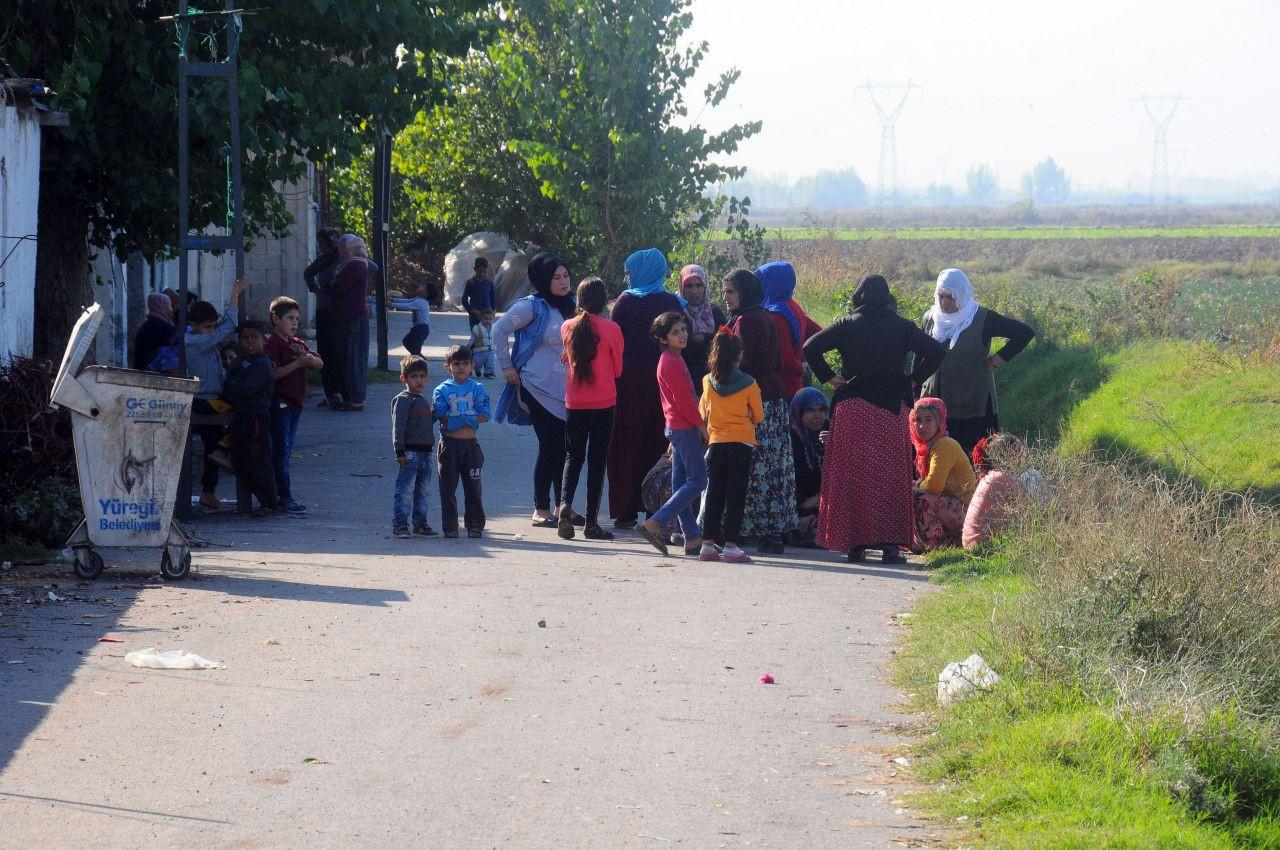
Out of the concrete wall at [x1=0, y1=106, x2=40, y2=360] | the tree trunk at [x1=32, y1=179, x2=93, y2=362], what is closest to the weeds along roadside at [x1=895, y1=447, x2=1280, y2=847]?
the concrete wall at [x1=0, y1=106, x2=40, y2=360]

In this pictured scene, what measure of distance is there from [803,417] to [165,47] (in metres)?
5.94

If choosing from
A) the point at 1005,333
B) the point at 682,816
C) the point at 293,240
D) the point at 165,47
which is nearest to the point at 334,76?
the point at 165,47

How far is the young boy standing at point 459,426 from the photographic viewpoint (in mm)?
10750

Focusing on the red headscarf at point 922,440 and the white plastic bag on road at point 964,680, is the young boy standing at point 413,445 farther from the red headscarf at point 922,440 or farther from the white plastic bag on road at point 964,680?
the white plastic bag on road at point 964,680

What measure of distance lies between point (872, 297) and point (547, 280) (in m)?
2.38

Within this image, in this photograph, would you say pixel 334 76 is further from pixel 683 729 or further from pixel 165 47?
pixel 683 729

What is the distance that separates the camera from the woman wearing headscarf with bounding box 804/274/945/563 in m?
10.4

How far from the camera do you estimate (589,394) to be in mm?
11000

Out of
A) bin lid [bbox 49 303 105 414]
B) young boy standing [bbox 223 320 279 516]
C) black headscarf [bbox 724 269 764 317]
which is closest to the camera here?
bin lid [bbox 49 303 105 414]

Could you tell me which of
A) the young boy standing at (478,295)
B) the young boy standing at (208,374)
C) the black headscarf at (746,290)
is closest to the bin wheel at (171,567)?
the young boy standing at (208,374)

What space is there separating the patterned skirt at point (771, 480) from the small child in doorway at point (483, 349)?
11.3 metres

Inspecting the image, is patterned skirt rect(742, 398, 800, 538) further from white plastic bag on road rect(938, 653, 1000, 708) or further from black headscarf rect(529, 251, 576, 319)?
white plastic bag on road rect(938, 653, 1000, 708)

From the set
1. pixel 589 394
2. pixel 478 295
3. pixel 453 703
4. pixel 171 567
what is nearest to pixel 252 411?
pixel 589 394

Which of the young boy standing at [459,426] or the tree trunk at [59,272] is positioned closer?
the young boy standing at [459,426]
